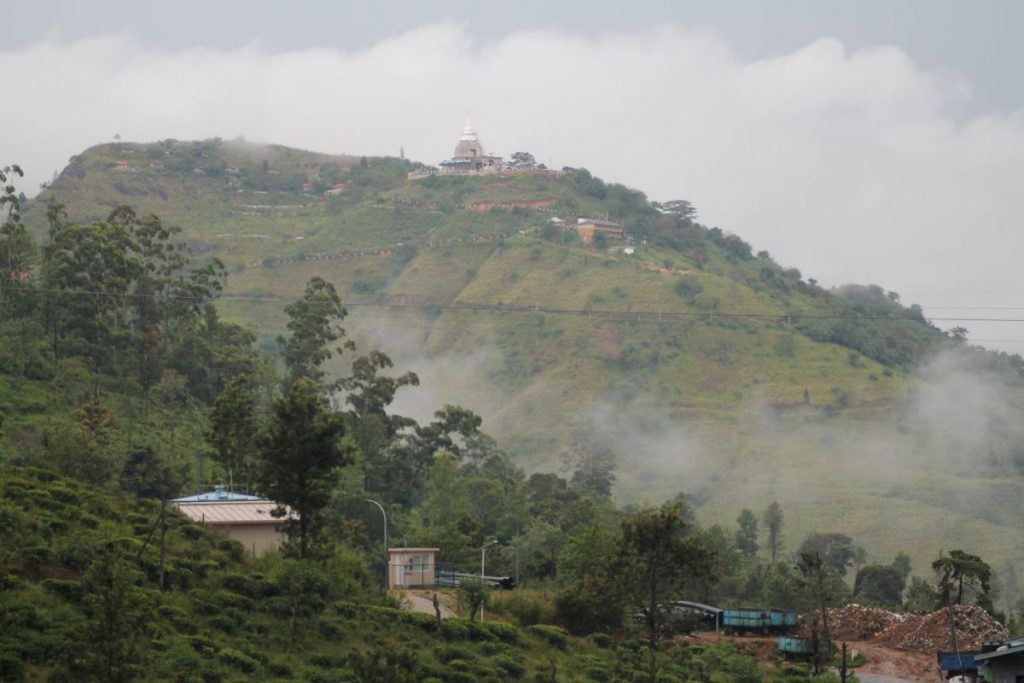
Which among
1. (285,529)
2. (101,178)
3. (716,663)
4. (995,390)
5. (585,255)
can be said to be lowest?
(716,663)

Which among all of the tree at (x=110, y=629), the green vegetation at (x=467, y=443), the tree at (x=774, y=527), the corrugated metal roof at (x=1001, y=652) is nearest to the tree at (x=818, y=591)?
the green vegetation at (x=467, y=443)

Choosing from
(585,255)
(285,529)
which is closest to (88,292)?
(285,529)

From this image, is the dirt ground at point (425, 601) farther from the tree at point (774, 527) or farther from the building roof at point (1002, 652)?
the tree at point (774, 527)

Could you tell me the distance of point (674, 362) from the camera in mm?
155875

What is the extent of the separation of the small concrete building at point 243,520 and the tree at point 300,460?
5022 millimetres

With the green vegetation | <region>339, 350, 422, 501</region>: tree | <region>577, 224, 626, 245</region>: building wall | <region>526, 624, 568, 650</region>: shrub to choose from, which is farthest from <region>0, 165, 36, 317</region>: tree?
<region>577, 224, 626, 245</region>: building wall

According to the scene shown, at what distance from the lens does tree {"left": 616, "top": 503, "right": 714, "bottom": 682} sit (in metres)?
50.1

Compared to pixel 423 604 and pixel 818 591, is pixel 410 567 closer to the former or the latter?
pixel 423 604

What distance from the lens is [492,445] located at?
4382 inches

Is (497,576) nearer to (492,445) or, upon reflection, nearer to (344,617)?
(344,617)

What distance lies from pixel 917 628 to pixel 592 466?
57.0 m

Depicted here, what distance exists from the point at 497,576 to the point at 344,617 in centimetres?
2166

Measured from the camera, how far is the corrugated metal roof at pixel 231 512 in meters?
56.3

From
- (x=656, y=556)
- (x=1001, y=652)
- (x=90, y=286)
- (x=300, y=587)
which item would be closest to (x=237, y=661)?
(x=300, y=587)
